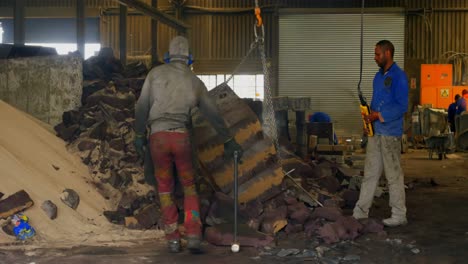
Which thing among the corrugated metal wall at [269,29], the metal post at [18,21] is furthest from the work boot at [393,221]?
the corrugated metal wall at [269,29]

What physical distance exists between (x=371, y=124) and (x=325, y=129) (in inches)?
268

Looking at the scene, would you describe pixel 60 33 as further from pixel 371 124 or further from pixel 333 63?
pixel 371 124

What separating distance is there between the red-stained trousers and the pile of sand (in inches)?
27.5

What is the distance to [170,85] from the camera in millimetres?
5871

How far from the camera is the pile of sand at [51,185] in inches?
246

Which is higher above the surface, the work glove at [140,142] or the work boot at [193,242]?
the work glove at [140,142]

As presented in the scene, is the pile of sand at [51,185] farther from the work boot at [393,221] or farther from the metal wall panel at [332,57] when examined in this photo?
the metal wall panel at [332,57]

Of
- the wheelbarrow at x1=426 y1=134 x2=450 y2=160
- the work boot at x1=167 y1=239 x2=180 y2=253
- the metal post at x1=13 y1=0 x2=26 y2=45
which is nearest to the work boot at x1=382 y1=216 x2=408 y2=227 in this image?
the work boot at x1=167 y1=239 x2=180 y2=253

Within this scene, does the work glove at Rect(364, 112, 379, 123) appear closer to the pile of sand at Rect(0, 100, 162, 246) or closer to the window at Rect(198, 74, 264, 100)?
the pile of sand at Rect(0, 100, 162, 246)

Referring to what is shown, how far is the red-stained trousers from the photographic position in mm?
5793

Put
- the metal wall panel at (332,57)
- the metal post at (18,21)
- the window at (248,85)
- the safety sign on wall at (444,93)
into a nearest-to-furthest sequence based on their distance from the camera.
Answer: the metal post at (18,21) < the safety sign on wall at (444,93) < the window at (248,85) < the metal wall panel at (332,57)

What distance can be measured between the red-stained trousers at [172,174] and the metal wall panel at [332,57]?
1871 centimetres

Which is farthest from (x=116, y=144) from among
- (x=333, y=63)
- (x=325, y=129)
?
(x=333, y=63)

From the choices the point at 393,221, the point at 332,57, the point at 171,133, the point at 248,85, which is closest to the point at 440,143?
the point at 332,57
